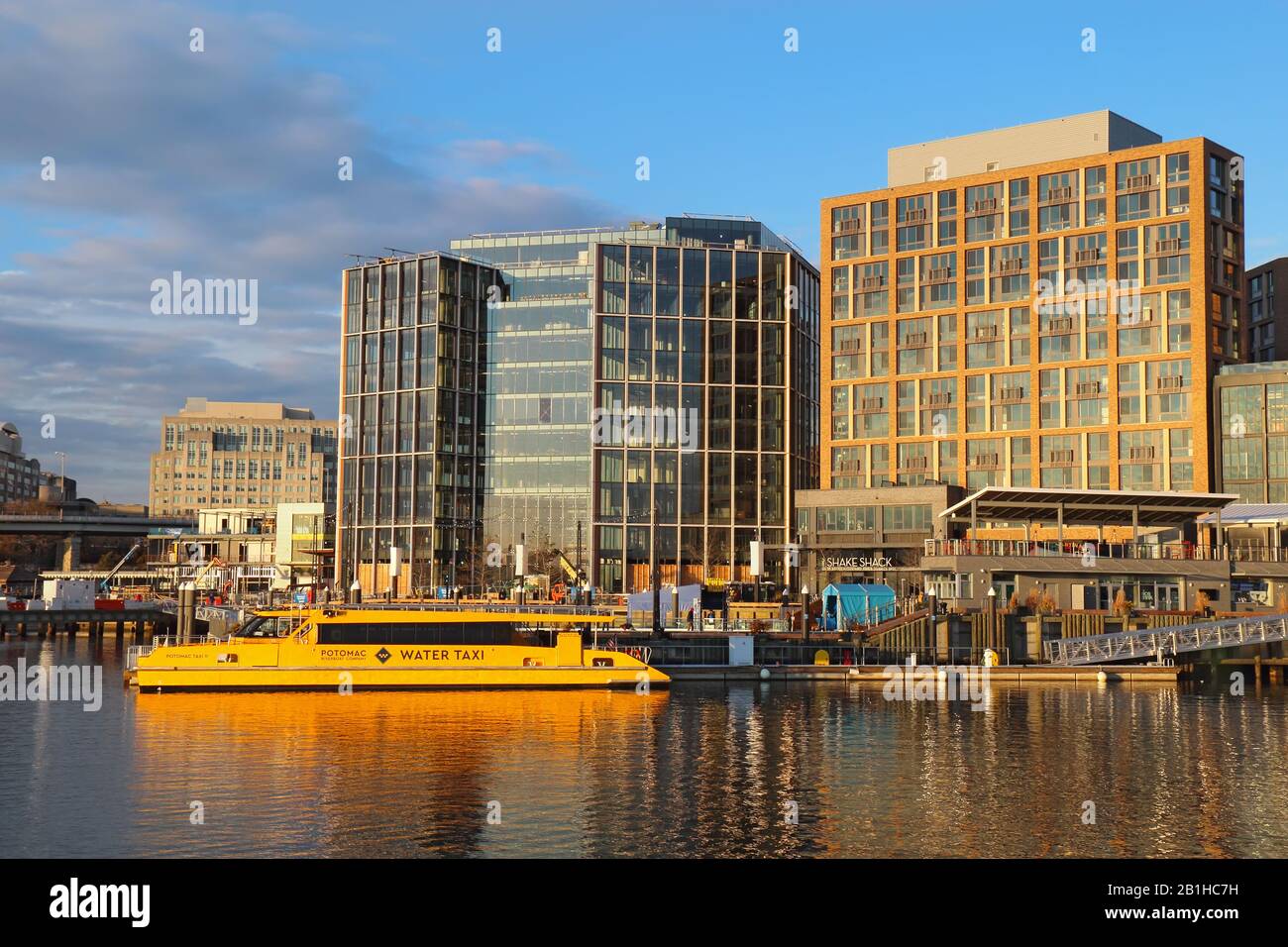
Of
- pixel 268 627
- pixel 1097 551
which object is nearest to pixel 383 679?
pixel 268 627

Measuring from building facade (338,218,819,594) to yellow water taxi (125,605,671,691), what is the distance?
74.3 metres

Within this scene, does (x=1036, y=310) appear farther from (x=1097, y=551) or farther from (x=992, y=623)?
(x=992, y=623)

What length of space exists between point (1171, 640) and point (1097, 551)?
16.6m

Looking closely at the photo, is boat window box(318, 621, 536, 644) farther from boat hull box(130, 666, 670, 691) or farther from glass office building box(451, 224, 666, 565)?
glass office building box(451, 224, 666, 565)

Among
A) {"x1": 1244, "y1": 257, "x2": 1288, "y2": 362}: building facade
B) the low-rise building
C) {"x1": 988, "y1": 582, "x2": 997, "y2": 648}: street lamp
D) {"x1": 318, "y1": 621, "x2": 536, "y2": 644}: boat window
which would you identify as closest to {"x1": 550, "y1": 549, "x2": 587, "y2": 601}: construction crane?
the low-rise building

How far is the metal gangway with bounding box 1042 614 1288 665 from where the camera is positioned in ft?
246

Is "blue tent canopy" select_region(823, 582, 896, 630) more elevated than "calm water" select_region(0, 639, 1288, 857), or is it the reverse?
"blue tent canopy" select_region(823, 582, 896, 630)

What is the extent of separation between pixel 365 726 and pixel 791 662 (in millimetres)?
30641

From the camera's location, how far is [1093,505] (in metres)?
90.4

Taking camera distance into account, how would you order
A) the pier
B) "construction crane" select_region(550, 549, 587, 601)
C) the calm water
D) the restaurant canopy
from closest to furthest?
the calm water, the restaurant canopy, "construction crane" select_region(550, 549, 587, 601), the pier

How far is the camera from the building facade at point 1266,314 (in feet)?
489

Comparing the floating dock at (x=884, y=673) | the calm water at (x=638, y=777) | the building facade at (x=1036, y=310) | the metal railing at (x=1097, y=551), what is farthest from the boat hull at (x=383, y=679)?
the building facade at (x=1036, y=310)
